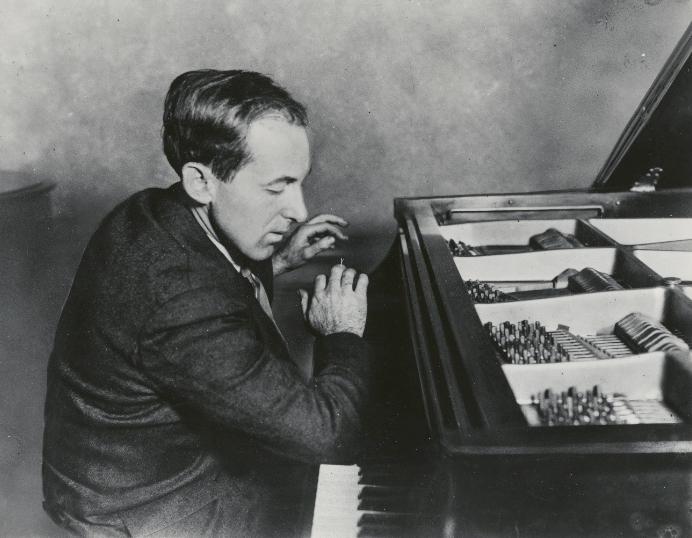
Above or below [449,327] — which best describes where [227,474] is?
below

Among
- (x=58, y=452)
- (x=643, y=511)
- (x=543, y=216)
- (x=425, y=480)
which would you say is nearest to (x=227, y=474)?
(x=58, y=452)

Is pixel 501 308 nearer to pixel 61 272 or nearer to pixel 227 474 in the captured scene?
pixel 227 474

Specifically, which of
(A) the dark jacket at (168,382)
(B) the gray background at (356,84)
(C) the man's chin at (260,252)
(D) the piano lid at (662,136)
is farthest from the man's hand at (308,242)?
(B) the gray background at (356,84)

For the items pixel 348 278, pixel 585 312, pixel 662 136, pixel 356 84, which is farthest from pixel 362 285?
pixel 356 84

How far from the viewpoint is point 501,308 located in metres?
1.72

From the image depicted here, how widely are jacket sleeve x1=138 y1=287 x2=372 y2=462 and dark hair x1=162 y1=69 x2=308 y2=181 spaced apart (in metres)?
0.35

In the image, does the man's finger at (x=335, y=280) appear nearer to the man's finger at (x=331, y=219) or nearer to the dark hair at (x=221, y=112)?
the dark hair at (x=221, y=112)

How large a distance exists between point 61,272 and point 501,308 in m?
2.86

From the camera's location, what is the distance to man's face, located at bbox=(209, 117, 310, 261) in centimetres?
151

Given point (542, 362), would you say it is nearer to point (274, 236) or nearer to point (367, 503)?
point (367, 503)

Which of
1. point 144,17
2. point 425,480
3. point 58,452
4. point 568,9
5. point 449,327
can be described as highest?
point 568,9

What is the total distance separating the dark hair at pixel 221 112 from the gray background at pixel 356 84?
2079 millimetres

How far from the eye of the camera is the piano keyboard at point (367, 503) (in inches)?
61.2

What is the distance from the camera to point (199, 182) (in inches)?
61.8
